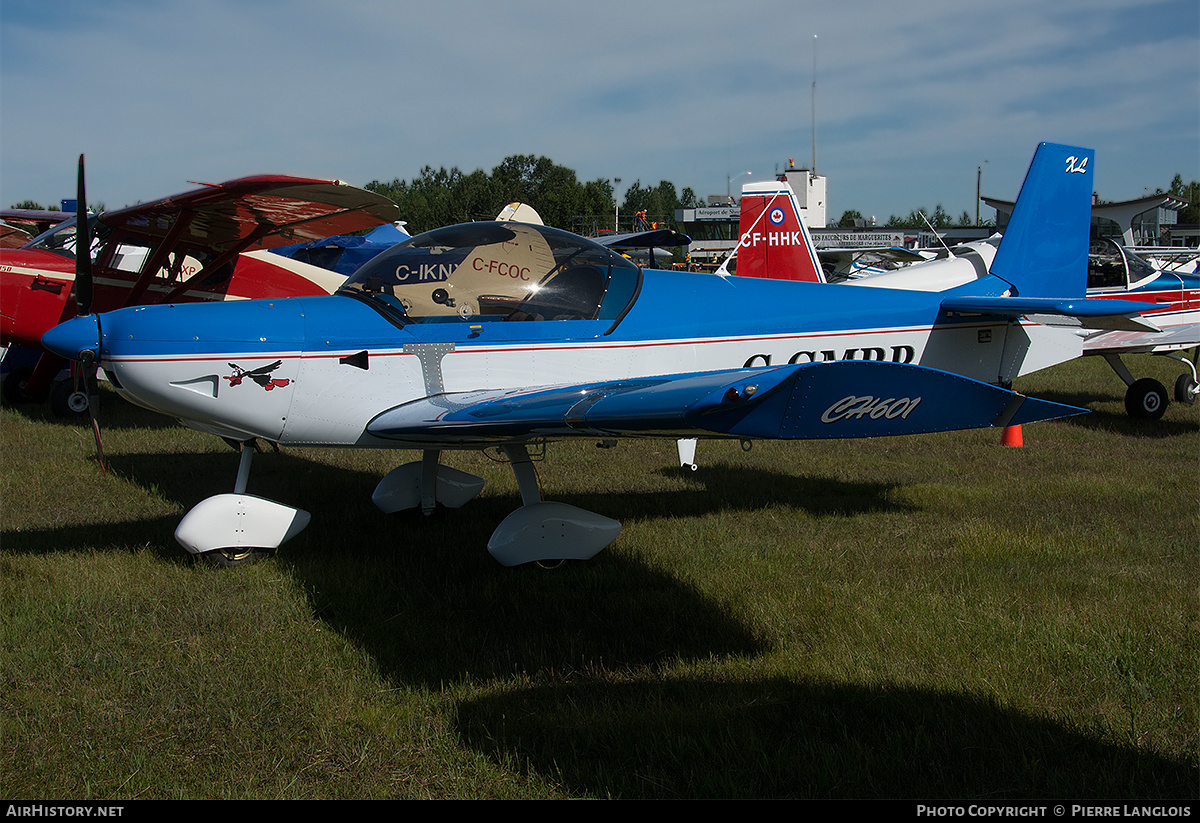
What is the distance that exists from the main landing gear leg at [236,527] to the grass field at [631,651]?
0.14 metres

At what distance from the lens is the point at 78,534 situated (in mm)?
5191

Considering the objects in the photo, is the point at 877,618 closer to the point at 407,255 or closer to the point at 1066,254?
the point at 407,255

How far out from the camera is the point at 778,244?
12945 millimetres

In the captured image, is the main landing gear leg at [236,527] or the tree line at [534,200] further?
the tree line at [534,200]

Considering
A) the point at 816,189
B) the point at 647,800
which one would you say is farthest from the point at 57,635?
the point at 816,189

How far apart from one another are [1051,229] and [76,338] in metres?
6.79

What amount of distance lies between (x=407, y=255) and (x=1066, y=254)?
5198mm

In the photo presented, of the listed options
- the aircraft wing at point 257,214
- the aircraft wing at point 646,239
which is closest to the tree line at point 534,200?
the aircraft wing at point 646,239

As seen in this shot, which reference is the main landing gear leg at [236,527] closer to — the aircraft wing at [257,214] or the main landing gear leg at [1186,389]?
the aircraft wing at [257,214]

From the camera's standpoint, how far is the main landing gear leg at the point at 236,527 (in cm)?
453

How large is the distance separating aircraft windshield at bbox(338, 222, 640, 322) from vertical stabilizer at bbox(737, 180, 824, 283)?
8.72 m

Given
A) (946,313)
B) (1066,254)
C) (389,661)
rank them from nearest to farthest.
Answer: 1. (389,661)
2. (946,313)
3. (1066,254)

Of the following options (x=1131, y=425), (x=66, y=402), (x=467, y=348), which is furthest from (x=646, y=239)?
(x=467, y=348)

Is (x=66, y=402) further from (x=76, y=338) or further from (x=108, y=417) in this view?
(x=76, y=338)
